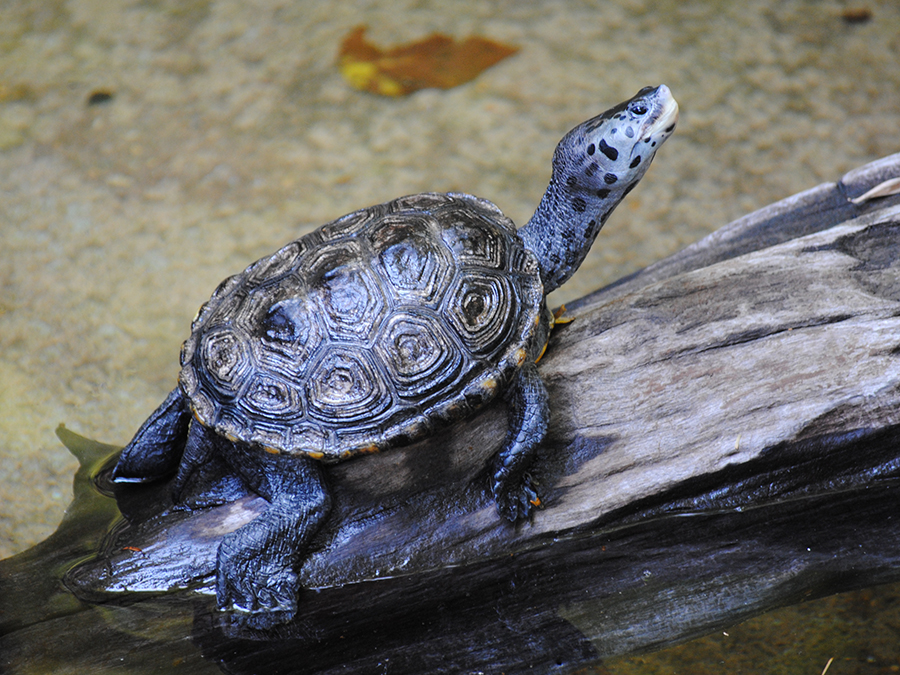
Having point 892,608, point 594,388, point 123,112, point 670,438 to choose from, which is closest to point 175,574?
point 594,388

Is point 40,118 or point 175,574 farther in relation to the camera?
point 40,118

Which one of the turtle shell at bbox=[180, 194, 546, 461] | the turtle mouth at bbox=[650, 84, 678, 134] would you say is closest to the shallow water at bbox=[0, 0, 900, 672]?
the turtle shell at bbox=[180, 194, 546, 461]

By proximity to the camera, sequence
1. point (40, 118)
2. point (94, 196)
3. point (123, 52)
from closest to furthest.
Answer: point (94, 196)
point (40, 118)
point (123, 52)

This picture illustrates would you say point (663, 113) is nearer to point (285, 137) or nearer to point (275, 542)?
point (275, 542)

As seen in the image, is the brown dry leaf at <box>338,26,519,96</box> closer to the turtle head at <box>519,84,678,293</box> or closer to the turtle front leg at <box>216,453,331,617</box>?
the turtle head at <box>519,84,678,293</box>

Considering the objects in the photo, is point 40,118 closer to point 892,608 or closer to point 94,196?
point 94,196
